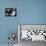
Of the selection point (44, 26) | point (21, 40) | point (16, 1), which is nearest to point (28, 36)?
point (21, 40)

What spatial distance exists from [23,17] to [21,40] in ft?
1.78

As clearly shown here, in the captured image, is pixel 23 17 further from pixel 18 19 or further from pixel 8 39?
pixel 8 39

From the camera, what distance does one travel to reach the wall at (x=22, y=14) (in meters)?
3.00

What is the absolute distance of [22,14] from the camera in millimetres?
3012

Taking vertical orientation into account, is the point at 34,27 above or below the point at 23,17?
below

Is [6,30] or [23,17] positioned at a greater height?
[23,17]

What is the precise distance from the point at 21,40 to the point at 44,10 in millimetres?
886

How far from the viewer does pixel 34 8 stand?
9.87 ft

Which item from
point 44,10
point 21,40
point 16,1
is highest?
point 16,1

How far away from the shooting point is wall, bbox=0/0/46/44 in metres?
3.00

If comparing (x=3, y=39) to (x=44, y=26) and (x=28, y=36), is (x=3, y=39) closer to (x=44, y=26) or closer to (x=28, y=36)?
(x=28, y=36)

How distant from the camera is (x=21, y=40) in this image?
2900mm

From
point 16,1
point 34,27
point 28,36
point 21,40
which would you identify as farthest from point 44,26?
point 16,1

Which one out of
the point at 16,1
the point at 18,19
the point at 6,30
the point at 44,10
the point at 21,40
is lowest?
the point at 21,40
